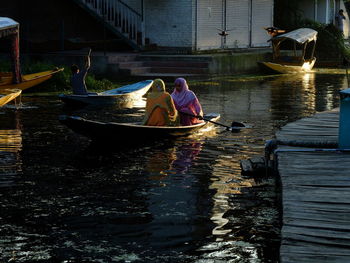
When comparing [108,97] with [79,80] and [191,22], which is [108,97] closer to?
[79,80]

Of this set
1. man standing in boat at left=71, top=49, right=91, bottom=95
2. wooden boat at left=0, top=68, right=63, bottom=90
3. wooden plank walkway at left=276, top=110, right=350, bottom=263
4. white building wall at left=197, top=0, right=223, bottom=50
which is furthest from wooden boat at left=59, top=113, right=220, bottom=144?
white building wall at left=197, top=0, right=223, bottom=50

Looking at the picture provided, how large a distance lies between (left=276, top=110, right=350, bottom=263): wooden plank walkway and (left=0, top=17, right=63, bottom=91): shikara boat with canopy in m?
10.2

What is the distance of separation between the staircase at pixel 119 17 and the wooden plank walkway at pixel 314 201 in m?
18.3

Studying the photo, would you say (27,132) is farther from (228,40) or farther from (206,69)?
(228,40)

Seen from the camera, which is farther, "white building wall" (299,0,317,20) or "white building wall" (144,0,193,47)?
"white building wall" (299,0,317,20)

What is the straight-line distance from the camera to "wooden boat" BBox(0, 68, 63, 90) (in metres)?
21.5

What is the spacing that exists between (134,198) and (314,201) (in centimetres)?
298

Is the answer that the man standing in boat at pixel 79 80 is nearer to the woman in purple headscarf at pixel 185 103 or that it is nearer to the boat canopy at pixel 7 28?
the boat canopy at pixel 7 28

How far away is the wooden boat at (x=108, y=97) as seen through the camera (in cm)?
2002

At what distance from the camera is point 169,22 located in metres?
30.8

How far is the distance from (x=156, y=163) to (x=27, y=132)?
4211mm

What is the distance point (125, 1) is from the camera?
31312 millimetres

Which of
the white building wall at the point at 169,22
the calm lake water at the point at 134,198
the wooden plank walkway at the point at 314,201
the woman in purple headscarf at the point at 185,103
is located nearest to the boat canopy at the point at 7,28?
the calm lake water at the point at 134,198

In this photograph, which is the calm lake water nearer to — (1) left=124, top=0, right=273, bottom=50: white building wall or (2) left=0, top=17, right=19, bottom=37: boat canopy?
(2) left=0, top=17, right=19, bottom=37: boat canopy
